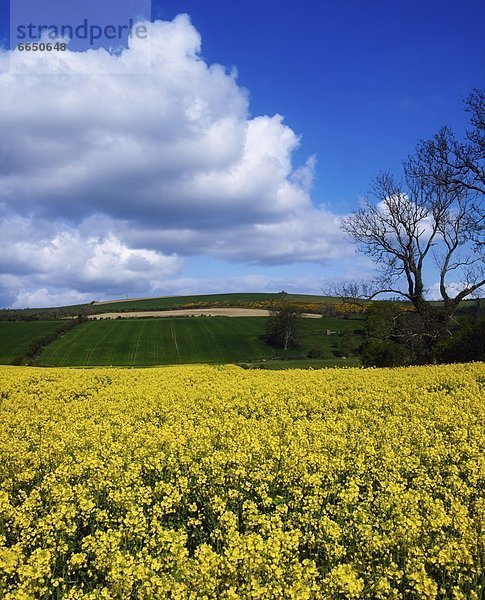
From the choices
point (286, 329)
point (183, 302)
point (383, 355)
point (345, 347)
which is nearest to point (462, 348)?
point (383, 355)

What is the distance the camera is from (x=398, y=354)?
35.4 m

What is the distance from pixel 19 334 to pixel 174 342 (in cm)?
3321

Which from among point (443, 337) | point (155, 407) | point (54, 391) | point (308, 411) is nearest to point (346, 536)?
point (308, 411)

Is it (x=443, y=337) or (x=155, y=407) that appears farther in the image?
(x=443, y=337)

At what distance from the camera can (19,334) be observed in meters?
92.2

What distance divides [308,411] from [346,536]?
23.2 feet

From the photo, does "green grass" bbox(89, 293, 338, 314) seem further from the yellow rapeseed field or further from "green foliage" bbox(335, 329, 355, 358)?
the yellow rapeseed field

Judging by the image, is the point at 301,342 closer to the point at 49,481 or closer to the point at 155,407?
the point at 155,407

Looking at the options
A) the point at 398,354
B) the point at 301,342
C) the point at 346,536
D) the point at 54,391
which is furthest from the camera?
the point at 301,342

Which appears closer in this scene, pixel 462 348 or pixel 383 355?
pixel 462 348

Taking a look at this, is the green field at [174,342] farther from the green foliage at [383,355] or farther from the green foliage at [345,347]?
the green foliage at [383,355]

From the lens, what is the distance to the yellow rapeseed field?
5.23 meters

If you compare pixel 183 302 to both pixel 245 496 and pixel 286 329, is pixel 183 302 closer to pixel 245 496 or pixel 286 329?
pixel 286 329

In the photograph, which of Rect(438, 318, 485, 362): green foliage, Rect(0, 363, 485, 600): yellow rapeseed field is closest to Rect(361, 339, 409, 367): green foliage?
Rect(438, 318, 485, 362): green foliage
